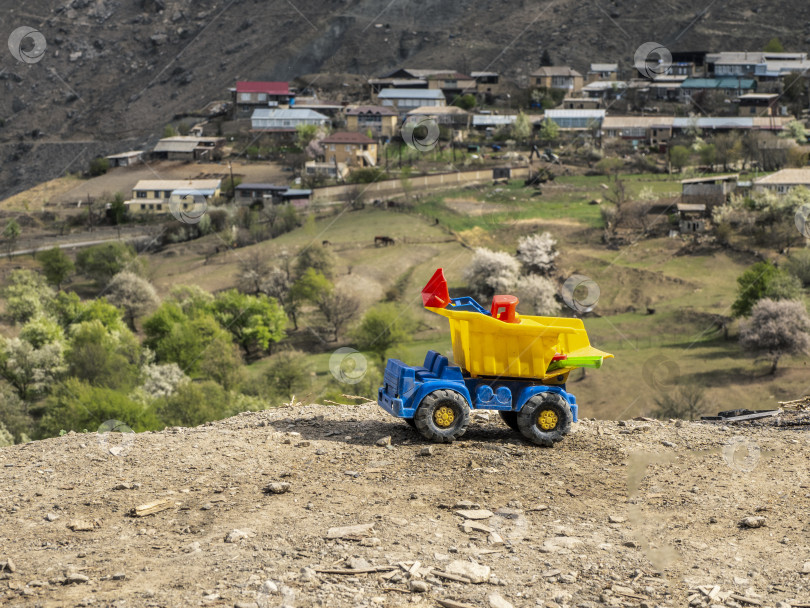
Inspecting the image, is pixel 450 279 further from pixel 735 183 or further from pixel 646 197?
pixel 735 183

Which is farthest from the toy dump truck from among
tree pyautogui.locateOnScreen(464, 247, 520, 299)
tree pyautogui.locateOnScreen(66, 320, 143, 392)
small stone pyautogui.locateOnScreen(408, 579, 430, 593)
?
tree pyautogui.locateOnScreen(464, 247, 520, 299)

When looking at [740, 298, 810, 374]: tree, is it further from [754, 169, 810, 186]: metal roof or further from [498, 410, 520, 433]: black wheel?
[498, 410, 520, 433]: black wheel

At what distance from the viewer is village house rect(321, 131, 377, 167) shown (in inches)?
3622

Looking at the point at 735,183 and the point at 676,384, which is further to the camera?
the point at 735,183

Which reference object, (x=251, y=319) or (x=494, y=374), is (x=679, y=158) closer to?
(x=251, y=319)

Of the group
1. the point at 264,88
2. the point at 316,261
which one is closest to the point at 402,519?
the point at 316,261

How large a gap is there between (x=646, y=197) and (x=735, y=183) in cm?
641

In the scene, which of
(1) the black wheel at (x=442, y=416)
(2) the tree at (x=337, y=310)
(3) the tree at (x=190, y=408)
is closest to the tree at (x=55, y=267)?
(2) the tree at (x=337, y=310)

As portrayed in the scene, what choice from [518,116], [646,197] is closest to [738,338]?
[646,197]

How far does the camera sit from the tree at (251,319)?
54.4 metres

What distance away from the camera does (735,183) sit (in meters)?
70.9

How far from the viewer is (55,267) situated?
66.9 metres

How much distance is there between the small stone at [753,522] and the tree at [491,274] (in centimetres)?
4652

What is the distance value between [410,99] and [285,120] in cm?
1414
